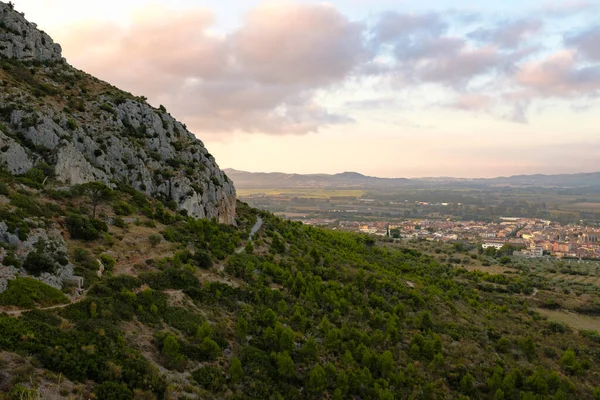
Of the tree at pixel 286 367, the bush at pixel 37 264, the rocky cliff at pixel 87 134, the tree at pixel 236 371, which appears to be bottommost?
the tree at pixel 286 367

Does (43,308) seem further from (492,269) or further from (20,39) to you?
(492,269)

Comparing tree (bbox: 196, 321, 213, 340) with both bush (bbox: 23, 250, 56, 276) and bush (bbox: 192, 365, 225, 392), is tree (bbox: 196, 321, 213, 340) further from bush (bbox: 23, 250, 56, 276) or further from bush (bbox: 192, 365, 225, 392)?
bush (bbox: 23, 250, 56, 276)

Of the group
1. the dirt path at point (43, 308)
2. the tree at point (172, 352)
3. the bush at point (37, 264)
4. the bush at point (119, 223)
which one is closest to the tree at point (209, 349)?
the tree at point (172, 352)

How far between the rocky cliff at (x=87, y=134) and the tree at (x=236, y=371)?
3325cm

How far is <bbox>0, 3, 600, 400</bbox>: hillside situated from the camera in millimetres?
19531

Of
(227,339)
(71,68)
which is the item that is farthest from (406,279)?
(71,68)

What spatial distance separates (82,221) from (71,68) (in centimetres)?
4550

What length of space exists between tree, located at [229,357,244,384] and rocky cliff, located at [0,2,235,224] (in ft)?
109

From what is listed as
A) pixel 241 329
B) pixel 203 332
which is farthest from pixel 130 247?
pixel 241 329

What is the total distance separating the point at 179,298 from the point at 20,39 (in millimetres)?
56820

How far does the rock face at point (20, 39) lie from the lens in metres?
56.2

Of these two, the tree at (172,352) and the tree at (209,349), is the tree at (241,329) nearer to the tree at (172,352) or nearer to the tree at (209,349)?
the tree at (209,349)

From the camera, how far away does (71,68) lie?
6359cm

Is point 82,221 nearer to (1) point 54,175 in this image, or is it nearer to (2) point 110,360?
(1) point 54,175
